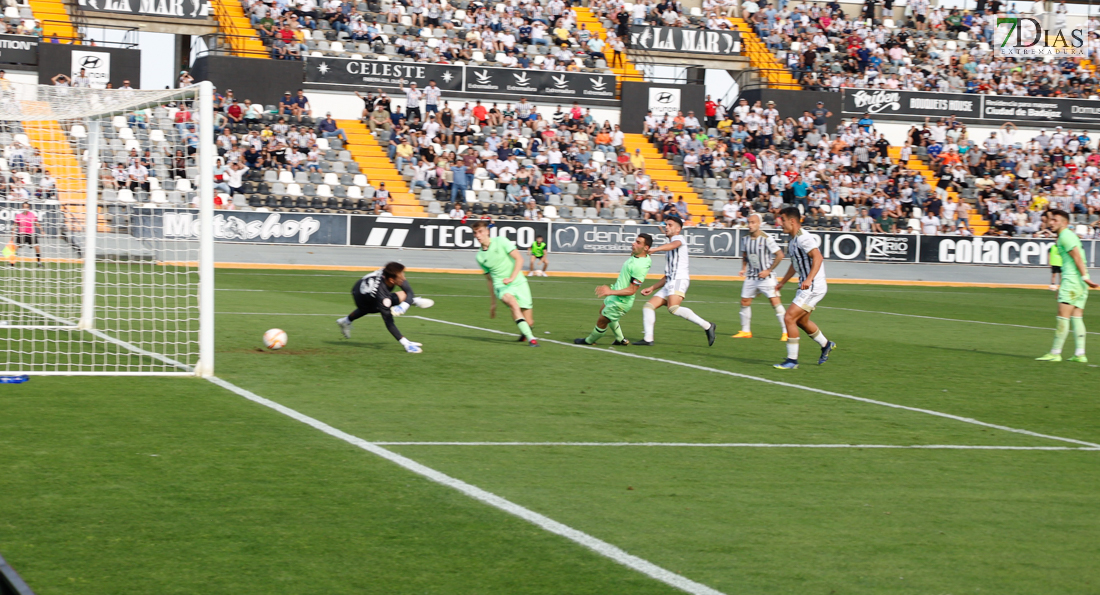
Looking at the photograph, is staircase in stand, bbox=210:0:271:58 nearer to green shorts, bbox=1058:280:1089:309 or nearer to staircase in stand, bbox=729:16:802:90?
staircase in stand, bbox=729:16:802:90

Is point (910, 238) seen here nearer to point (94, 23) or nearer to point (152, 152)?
point (152, 152)

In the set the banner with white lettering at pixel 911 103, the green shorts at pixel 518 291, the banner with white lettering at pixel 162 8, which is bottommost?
the green shorts at pixel 518 291

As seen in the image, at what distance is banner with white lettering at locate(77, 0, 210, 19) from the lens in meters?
39.2

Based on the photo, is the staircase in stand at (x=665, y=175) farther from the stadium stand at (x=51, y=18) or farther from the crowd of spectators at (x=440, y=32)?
the stadium stand at (x=51, y=18)

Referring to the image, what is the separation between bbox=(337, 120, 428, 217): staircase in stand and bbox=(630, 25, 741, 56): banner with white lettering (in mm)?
13226

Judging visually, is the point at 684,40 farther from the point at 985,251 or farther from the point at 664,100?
the point at 985,251

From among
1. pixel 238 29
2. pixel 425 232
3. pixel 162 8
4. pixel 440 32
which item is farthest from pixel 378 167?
pixel 162 8

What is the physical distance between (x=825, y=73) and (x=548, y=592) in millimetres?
45723

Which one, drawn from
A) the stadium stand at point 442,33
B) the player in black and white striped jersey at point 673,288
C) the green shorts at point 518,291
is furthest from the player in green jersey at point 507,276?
the stadium stand at point 442,33

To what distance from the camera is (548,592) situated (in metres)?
4.91

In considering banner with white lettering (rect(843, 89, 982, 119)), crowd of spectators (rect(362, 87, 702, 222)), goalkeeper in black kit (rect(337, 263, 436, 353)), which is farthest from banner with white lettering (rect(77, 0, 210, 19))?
goalkeeper in black kit (rect(337, 263, 436, 353))

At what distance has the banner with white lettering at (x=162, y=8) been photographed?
1545 inches

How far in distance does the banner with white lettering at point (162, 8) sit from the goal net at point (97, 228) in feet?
68.3

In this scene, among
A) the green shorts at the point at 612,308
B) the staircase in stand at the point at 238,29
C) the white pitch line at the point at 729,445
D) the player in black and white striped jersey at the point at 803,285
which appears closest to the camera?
the white pitch line at the point at 729,445
